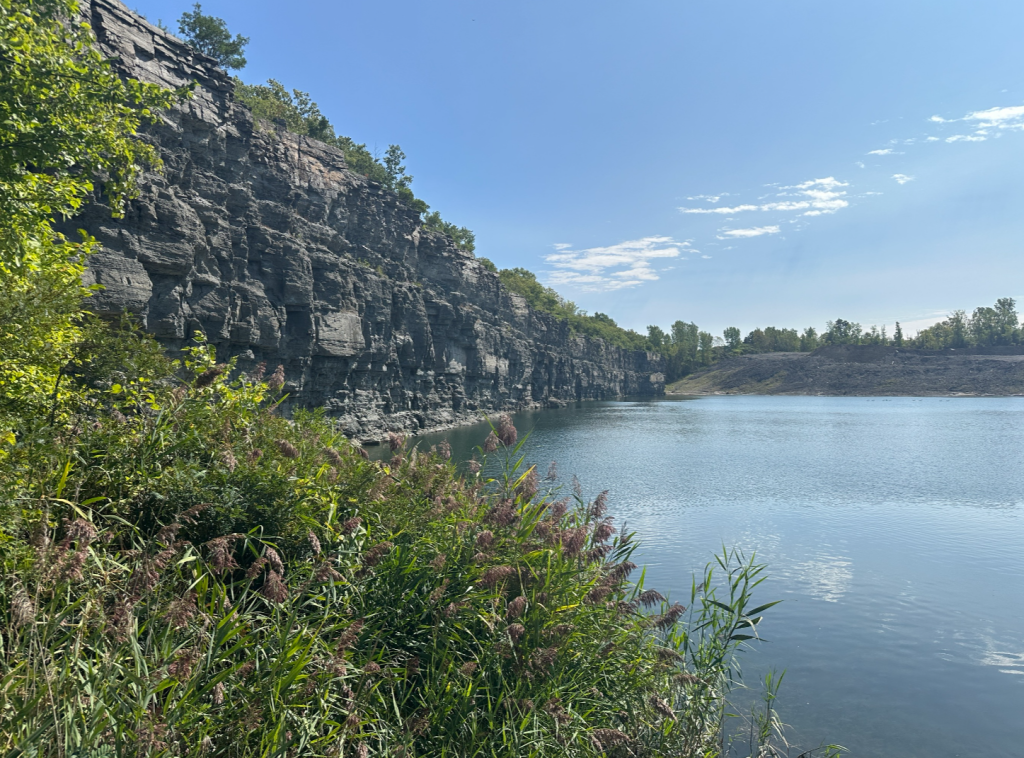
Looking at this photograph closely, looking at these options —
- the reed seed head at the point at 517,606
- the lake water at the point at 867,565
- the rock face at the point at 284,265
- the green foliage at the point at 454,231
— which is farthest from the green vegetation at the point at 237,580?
the green foliage at the point at 454,231

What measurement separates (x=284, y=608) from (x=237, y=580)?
1216 mm

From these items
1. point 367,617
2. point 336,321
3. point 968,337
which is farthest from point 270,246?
point 968,337

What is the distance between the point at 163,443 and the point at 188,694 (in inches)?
127

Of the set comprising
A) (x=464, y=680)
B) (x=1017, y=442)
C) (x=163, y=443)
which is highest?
(x=163, y=443)

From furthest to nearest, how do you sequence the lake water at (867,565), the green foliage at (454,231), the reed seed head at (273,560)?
the green foliage at (454,231) → the lake water at (867,565) → the reed seed head at (273,560)

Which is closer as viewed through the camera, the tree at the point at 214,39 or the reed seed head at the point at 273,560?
the reed seed head at the point at 273,560

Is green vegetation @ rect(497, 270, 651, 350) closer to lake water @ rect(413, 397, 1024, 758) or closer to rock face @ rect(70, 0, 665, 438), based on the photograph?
rock face @ rect(70, 0, 665, 438)

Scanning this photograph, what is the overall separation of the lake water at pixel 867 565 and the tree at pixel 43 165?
1268cm

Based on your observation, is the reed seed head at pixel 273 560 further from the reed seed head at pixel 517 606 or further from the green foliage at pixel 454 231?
the green foliage at pixel 454 231

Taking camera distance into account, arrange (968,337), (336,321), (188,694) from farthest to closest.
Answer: (968,337), (336,321), (188,694)

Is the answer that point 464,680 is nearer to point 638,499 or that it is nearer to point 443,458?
point 443,458

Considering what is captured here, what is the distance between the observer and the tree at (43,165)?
231 inches

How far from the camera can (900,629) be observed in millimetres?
14648

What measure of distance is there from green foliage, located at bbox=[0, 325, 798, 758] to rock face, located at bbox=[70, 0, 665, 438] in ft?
102
